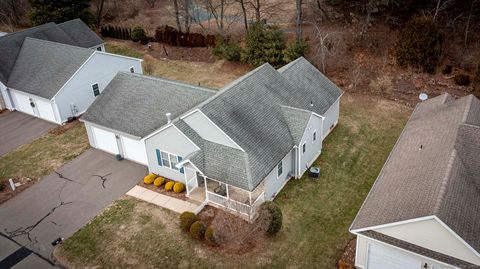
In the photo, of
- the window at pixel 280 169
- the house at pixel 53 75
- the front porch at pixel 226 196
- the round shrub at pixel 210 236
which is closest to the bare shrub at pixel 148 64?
the house at pixel 53 75

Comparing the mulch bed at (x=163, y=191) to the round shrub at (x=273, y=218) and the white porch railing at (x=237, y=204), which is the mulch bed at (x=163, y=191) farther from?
the round shrub at (x=273, y=218)

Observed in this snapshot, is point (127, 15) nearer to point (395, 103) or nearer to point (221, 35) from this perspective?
point (221, 35)

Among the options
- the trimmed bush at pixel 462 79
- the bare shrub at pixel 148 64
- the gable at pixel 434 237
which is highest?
the gable at pixel 434 237

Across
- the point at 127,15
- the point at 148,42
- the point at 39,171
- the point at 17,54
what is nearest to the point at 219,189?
the point at 39,171

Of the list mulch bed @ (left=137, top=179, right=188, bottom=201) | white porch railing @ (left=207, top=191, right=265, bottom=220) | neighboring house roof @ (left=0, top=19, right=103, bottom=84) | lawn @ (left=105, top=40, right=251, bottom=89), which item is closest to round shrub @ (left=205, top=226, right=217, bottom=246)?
white porch railing @ (left=207, top=191, right=265, bottom=220)

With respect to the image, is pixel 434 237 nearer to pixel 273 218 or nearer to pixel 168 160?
pixel 273 218

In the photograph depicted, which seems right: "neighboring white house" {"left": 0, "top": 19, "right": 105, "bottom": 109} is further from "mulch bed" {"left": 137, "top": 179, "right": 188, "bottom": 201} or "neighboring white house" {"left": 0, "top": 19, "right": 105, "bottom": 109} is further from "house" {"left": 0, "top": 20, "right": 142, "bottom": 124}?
"mulch bed" {"left": 137, "top": 179, "right": 188, "bottom": 201}

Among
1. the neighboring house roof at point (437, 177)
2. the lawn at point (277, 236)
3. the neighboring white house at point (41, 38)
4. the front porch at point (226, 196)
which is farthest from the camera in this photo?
the neighboring white house at point (41, 38)
